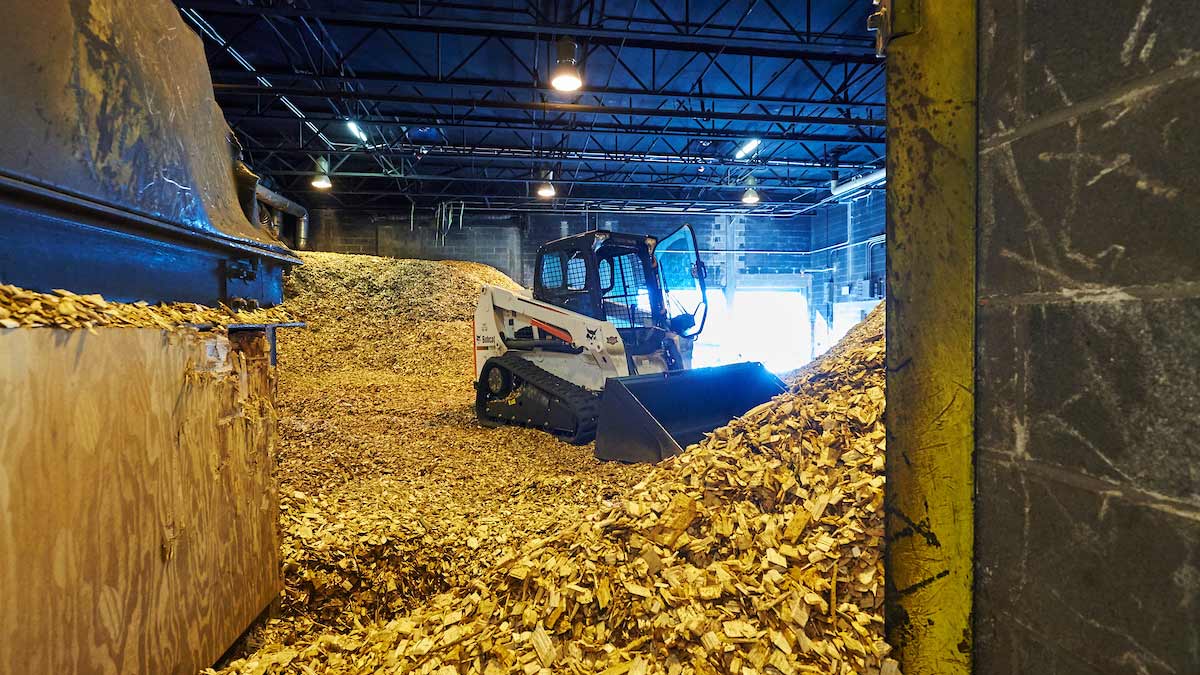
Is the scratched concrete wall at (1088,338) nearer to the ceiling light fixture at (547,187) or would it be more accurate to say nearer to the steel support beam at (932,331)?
the steel support beam at (932,331)

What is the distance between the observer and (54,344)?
1502mm

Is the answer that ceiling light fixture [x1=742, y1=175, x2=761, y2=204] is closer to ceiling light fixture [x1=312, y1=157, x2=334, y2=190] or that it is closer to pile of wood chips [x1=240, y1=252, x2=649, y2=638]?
pile of wood chips [x1=240, y1=252, x2=649, y2=638]

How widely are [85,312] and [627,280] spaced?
→ 636cm

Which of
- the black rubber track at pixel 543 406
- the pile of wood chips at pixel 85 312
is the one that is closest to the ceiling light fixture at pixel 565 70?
the black rubber track at pixel 543 406

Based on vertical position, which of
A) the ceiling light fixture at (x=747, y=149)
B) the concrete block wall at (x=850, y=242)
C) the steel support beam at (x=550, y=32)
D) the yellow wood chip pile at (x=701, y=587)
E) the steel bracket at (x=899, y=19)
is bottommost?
the yellow wood chip pile at (x=701, y=587)

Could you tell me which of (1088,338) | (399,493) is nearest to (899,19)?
(1088,338)

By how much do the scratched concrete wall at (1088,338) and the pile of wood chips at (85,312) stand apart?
2.38 m

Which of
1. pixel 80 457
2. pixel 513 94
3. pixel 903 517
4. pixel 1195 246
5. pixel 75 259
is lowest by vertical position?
pixel 903 517

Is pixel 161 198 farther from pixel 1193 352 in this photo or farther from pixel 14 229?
pixel 1193 352

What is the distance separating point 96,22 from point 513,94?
1104 cm

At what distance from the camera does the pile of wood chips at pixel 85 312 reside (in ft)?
4.77

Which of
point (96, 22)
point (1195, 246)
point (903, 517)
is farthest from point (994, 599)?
point (96, 22)

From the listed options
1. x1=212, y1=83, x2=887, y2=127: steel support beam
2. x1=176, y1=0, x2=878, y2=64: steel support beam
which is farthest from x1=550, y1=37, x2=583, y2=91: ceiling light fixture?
x1=212, y1=83, x2=887, y2=127: steel support beam

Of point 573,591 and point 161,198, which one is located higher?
point 161,198
